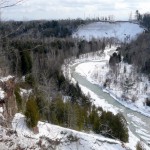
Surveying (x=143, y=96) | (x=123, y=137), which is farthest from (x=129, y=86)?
(x=123, y=137)

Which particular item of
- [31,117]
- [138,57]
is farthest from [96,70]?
[31,117]

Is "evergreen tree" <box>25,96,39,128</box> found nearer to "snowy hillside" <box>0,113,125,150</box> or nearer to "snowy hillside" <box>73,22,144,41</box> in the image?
"snowy hillside" <box>0,113,125,150</box>

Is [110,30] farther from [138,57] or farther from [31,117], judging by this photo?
[31,117]

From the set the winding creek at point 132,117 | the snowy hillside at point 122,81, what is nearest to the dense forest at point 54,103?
the winding creek at point 132,117

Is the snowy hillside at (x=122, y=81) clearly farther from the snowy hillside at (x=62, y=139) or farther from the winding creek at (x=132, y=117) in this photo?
the snowy hillside at (x=62, y=139)

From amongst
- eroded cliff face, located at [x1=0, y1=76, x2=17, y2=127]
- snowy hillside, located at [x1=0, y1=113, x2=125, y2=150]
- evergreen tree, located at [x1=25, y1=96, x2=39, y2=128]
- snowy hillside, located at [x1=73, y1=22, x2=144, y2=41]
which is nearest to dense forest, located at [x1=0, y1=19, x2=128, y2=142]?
evergreen tree, located at [x1=25, y1=96, x2=39, y2=128]

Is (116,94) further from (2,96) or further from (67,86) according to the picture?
(2,96)
